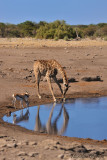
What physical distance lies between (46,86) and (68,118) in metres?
4.90

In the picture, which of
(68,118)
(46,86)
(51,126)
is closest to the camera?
(51,126)

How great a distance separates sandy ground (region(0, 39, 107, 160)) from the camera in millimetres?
7473

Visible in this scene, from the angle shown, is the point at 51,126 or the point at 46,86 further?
the point at 46,86

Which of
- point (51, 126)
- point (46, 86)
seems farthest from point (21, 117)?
point (46, 86)

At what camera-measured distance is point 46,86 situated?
52.6 ft

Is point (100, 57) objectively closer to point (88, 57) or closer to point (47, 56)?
point (88, 57)

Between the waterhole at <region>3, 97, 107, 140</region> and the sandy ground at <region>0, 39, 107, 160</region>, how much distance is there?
476mm

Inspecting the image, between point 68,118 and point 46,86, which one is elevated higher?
point 46,86

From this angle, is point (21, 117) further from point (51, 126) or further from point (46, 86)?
point (46, 86)

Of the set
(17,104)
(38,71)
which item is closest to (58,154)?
(17,104)

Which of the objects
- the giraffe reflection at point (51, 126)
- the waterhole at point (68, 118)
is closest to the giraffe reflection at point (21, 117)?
the waterhole at point (68, 118)

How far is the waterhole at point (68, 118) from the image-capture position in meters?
9.85

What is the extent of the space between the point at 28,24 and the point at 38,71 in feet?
119

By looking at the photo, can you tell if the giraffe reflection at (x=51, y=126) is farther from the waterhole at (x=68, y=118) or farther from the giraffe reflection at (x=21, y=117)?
the giraffe reflection at (x=21, y=117)
